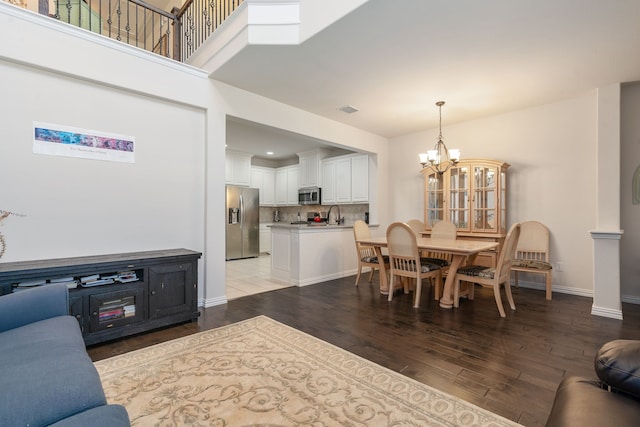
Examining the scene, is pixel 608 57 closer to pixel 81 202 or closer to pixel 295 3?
pixel 295 3

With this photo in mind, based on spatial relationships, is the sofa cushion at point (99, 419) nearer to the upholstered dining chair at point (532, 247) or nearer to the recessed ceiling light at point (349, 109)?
the recessed ceiling light at point (349, 109)

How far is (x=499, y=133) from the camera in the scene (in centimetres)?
475

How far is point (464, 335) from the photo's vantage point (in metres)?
2.73

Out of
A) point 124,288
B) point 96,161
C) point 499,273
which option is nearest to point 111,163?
point 96,161

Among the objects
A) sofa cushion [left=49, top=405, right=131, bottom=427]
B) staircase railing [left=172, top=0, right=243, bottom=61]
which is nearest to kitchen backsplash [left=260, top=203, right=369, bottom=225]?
staircase railing [left=172, top=0, right=243, bottom=61]

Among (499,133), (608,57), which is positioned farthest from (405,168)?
(608,57)

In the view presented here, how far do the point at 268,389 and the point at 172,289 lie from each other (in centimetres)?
159

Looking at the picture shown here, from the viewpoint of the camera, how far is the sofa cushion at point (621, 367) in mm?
1060

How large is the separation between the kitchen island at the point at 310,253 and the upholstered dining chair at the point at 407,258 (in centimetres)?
140

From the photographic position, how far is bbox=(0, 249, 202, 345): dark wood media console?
2.35 metres

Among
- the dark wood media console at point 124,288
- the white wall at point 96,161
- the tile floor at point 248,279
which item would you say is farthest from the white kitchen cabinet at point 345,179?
the dark wood media console at point 124,288

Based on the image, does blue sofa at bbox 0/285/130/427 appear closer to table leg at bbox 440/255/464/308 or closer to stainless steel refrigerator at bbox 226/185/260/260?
table leg at bbox 440/255/464/308

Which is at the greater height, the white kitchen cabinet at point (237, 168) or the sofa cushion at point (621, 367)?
the white kitchen cabinet at point (237, 168)

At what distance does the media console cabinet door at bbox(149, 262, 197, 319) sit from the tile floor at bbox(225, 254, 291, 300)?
0.94 metres
